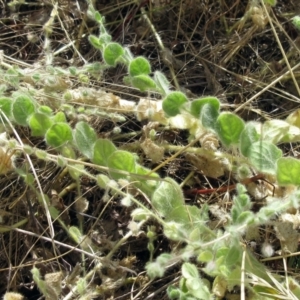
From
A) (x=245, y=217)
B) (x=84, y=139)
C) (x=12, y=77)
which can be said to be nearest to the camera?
(x=245, y=217)

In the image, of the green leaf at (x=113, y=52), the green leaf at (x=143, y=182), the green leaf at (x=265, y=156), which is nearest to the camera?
the green leaf at (x=265, y=156)

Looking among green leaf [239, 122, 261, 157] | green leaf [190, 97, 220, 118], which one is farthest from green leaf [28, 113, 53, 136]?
green leaf [239, 122, 261, 157]

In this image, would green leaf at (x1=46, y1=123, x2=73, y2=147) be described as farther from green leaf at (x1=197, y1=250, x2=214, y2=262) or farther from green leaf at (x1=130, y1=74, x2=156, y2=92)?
green leaf at (x1=197, y1=250, x2=214, y2=262)

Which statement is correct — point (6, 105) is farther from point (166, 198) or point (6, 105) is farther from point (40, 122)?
point (166, 198)

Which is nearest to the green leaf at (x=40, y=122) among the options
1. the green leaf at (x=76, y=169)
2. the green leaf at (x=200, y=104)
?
the green leaf at (x=76, y=169)

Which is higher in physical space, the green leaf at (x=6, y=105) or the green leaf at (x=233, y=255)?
the green leaf at (x=6, y=105)

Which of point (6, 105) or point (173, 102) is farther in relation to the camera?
point (6, 105)

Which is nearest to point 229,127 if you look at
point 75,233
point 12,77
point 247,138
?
point 247,138

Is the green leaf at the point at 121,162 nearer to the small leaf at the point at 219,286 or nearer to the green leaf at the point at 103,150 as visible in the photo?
the green leaf at the point at 103,150
